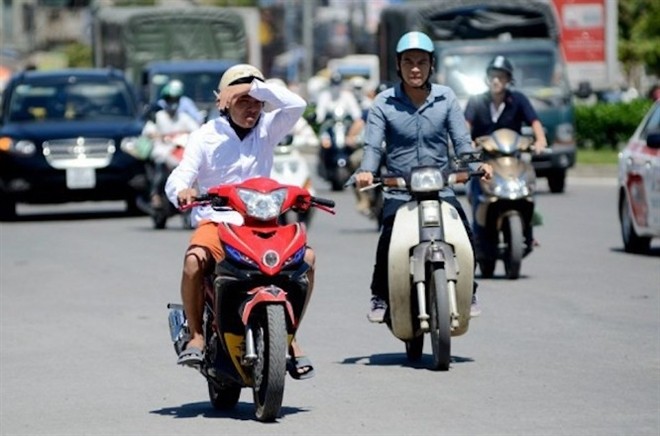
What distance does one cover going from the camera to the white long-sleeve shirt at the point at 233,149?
944 centimetres

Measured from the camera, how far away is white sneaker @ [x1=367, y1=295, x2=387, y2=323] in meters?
11.2

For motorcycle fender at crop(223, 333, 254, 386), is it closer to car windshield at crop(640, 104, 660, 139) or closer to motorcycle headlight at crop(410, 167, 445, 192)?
motorcycle headlight at crop(410, 167, 445, 192)

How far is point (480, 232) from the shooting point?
1623 cm

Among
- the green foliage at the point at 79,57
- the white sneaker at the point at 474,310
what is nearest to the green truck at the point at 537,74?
the white sneaker at the point at 474,310

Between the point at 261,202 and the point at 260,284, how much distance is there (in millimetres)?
361

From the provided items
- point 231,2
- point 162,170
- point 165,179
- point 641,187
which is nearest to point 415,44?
point 641,187

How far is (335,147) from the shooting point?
102 feet

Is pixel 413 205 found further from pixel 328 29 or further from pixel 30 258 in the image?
pixel 328 29

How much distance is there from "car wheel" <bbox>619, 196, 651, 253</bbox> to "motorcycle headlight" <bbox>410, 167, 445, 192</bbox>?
7.86 metres

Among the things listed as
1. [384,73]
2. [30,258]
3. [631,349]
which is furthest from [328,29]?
[631,349]

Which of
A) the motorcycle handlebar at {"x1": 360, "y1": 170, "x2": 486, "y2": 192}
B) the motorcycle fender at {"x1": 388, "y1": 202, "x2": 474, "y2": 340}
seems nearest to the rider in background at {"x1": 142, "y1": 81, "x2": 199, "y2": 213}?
the motorcycle fender at {"x1": 388, "y1": 202, "x2": 474, "y2": 340}

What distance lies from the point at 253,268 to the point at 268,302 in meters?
0.17

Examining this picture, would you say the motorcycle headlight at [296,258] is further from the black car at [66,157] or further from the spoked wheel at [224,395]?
the black car at [66,157]

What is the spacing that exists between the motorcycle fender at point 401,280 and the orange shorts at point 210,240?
2005 mm
